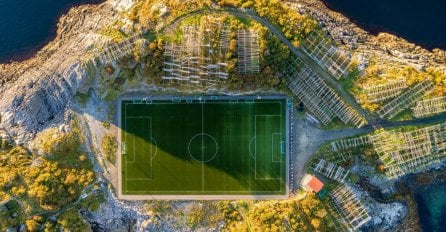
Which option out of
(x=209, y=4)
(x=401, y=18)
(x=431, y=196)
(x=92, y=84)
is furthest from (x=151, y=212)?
(x=401, y=18)

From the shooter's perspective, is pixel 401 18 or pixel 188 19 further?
pixel 401 18

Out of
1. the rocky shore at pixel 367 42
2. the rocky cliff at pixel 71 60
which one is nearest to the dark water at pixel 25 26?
the rocky cliff at pixel 71 60

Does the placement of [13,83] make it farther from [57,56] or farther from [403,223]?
[403,223]

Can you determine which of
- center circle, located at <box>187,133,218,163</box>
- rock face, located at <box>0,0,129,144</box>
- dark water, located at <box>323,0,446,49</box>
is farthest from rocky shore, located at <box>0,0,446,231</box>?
center circle, located at <box>187,133,218,163</box>

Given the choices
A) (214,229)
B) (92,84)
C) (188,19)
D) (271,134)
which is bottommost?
(214,229)

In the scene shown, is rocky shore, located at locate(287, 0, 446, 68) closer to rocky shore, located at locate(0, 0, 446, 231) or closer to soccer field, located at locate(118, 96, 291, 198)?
rocky shore, located at locate(0, 0, 446, 231)

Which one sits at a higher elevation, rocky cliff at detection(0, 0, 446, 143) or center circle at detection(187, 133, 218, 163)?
rocky cliff at detection(0, 0, 446, 143)

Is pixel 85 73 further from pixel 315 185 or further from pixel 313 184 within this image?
pixel 315 185
